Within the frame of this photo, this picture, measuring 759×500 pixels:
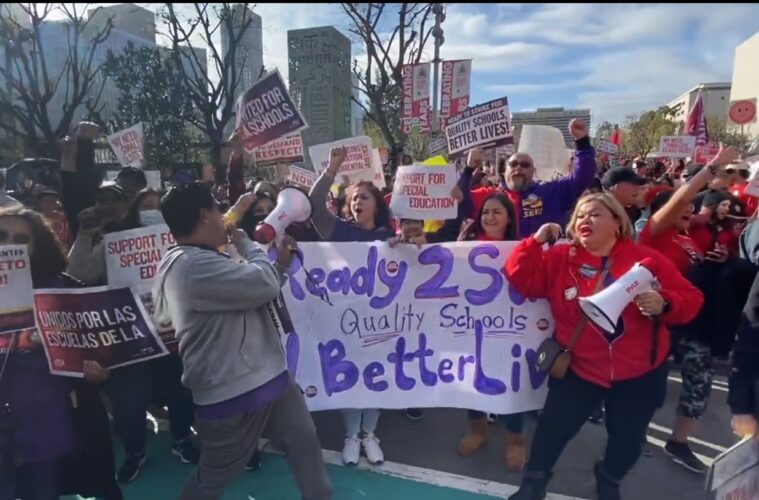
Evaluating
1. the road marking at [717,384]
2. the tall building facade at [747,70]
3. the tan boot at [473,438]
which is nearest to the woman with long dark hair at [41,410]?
the tan boot at [473,438]

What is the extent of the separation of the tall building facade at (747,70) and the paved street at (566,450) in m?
62.7

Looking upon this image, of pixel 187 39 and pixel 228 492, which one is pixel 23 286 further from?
pixel 187 39

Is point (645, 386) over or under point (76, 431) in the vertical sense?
over

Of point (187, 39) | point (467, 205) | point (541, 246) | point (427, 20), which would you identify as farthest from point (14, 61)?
point (541, 246)

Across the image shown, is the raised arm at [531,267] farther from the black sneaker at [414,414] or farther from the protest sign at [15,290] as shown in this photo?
the protest sign at [15,290]

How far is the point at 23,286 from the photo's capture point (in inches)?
90.8

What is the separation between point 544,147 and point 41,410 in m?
4.28

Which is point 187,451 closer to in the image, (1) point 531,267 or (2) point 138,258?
(2) point 138,258

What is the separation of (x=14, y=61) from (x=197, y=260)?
1902 cm

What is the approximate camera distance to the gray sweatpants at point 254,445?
2277 mm

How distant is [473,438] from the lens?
3.54 metres

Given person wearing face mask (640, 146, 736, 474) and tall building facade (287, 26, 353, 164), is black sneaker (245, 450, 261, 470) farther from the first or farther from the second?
tall building facade (287, 26, 353, 164)

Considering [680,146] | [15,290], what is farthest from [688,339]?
[680,146]

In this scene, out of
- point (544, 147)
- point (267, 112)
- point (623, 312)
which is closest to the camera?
point (623, 312)
